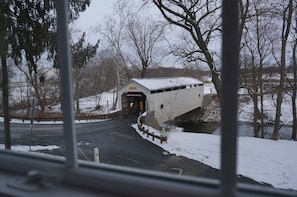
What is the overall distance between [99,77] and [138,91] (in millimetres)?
3373

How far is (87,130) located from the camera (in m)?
10.4

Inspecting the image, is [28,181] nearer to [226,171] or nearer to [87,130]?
[226,171]

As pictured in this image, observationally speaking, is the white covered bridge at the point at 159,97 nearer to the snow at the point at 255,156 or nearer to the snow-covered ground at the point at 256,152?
the snow-covered ground at the point at 256,152

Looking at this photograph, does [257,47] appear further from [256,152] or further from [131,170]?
[131,170]

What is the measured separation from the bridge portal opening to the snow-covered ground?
3.46m

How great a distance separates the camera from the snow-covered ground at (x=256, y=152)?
3900 millimetres

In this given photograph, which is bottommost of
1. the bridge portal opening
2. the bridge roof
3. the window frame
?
the bridge portal opening

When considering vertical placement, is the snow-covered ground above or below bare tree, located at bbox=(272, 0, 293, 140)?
below

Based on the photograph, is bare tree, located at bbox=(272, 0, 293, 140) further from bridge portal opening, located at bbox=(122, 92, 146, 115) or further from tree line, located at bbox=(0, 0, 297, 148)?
bridge portal opening, located at bbox=(122, 92, 146, 115)

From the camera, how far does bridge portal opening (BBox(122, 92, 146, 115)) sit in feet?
49.8

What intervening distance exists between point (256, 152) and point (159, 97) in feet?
26.9

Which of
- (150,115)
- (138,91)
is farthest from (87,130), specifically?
(138,91)

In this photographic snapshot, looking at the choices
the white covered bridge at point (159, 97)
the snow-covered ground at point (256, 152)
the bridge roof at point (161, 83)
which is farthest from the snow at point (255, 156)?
the bridge roof at point (161, 83)

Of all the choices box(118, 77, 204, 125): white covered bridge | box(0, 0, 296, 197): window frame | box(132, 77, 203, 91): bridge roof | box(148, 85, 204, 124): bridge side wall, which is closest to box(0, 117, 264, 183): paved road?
box(148, 85, 204, 124): bridge side wall
